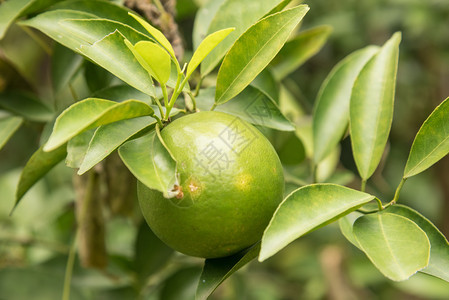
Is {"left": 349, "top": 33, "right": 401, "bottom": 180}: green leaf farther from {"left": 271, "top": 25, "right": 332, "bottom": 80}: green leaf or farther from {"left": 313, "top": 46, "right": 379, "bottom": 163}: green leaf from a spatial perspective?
{"left": 271, "top": 25, "right": 332, "bottom": 80}: green leaf

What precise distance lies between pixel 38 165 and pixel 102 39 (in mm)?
224

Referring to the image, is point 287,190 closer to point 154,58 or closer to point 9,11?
point 154,58

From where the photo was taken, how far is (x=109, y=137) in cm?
Answer: 53

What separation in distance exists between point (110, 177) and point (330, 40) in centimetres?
131

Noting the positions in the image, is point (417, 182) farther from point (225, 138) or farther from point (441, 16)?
point (225, 138)

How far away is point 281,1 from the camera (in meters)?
0.65

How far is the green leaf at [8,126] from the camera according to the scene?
2.51ft

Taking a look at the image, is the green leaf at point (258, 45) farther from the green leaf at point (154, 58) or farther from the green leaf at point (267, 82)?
the green leaf at point (267, 82)

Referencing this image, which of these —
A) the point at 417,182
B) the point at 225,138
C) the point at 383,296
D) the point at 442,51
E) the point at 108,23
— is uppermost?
the point at 108,23

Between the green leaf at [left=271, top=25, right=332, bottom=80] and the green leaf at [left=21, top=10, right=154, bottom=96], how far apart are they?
42cm

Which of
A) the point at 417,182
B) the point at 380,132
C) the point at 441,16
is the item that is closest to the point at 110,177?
the point at 380,132

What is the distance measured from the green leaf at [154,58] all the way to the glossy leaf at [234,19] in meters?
0.14

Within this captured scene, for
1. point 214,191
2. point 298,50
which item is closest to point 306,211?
point 214,191

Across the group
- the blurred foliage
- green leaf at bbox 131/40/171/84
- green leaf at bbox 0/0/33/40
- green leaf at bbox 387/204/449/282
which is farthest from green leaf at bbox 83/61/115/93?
green leaf at bbox 387/204/449/282
